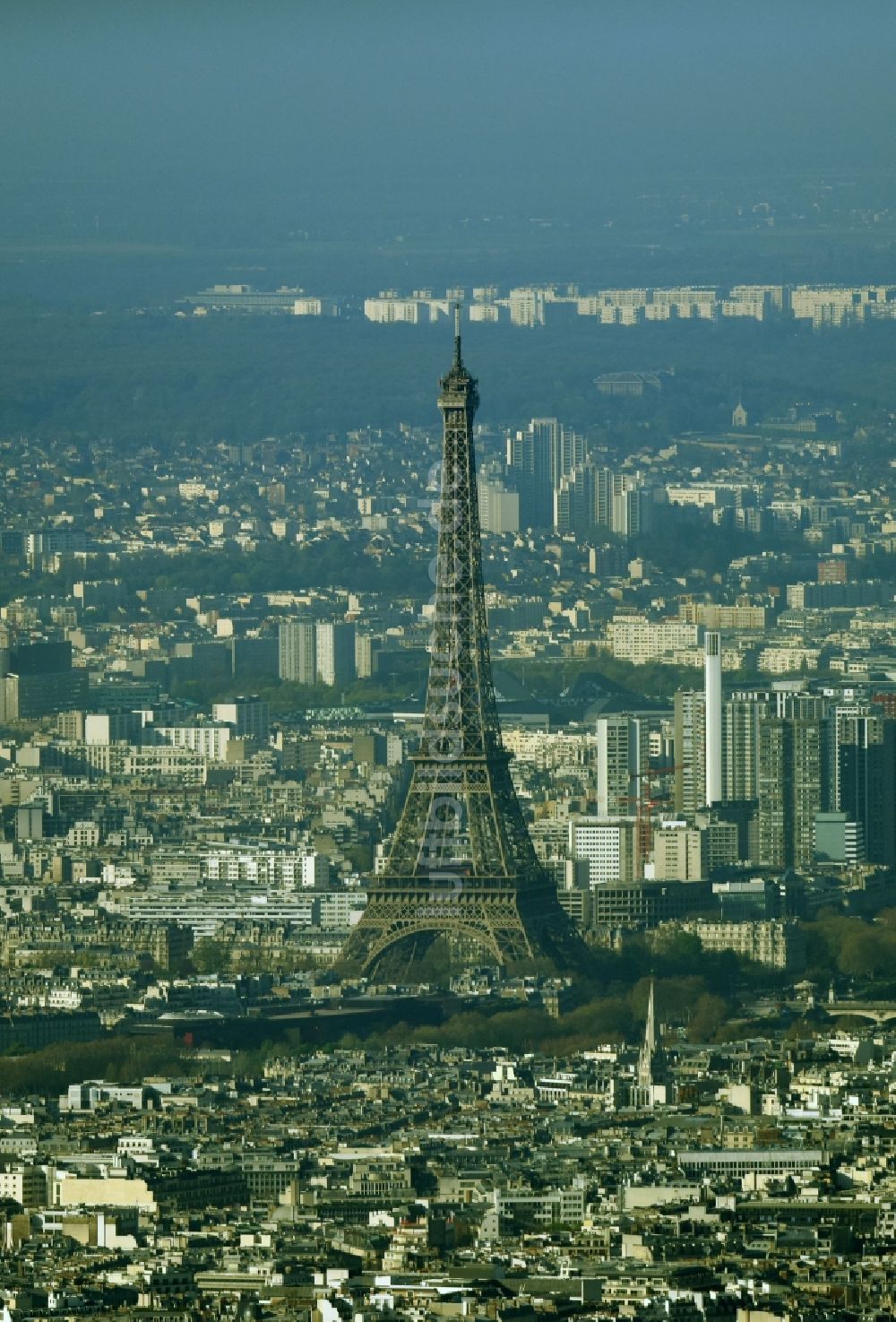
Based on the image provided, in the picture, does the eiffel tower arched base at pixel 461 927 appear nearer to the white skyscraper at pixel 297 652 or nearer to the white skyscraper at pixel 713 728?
the white skyscraper at pixel 713 728

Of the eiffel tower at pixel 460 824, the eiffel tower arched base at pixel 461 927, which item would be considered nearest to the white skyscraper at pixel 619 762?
the eiffel tower at pixel 460 824

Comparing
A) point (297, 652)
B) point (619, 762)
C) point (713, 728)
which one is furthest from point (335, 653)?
point (713, 728)

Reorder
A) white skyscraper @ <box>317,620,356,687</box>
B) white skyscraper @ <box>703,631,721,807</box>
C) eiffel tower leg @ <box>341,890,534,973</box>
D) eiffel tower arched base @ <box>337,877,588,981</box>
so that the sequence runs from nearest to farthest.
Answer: eiffel tower arched base @ <box>337,877,588,981</box>, eiffel tower leg @ <box>341,890,534,973</box>, white skyscraper @ <box>703,631,721,807</box>, white skyscraper @ <box>317,620,356,687</box>

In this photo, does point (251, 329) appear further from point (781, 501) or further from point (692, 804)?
point (692, 804)

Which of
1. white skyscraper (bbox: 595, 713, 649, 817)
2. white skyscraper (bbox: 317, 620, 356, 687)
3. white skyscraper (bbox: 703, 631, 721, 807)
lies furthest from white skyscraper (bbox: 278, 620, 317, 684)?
white skyscraper (bbox: 595, 713, 649, 817)

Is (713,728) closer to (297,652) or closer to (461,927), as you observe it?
(461,927)

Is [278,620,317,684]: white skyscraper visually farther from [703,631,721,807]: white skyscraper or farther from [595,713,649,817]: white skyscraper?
[595,713,649,817]: white skyscraper

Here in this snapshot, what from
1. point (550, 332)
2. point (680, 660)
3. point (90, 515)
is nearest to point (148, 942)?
point (680, 660)
